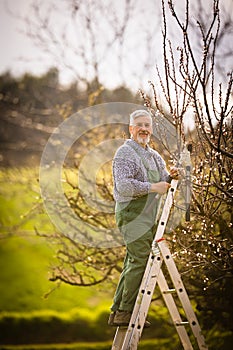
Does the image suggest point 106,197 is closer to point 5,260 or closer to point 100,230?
point 100,230

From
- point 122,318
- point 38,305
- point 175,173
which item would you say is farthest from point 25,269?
point 175,173

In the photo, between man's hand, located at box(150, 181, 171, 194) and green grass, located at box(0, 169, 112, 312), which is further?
green grass, located at box(0, 169, 112, 312)

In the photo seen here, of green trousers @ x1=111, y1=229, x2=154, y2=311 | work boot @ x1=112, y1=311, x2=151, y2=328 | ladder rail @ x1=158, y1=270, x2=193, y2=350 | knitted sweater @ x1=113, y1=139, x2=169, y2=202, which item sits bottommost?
ladder rail @ x1=158, y1=270, x2=193, y2=350

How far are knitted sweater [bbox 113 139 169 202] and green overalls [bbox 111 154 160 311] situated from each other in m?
0.08

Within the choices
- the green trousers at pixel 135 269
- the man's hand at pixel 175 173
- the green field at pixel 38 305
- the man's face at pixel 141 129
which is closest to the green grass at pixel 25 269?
the green field at pixel 38 305

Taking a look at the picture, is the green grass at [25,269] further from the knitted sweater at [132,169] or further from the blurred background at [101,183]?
the knitted sweater at [132,169]

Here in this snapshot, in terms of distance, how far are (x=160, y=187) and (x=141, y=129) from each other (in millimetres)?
431

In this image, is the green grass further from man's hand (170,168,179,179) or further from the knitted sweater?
man's hand (170,168,179,179)

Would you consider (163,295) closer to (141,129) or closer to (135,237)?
(135,237)

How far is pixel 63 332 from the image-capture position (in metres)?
8.16

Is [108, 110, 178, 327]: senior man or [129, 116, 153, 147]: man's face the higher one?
[129, 116, 153, 147]: man's face

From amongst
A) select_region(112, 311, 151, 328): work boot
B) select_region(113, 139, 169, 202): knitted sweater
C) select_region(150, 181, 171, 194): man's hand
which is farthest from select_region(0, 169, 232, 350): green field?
select_region(150, 181, 171, 194): man's hand

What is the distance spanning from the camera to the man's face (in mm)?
4207

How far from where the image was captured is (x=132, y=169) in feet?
13.5
